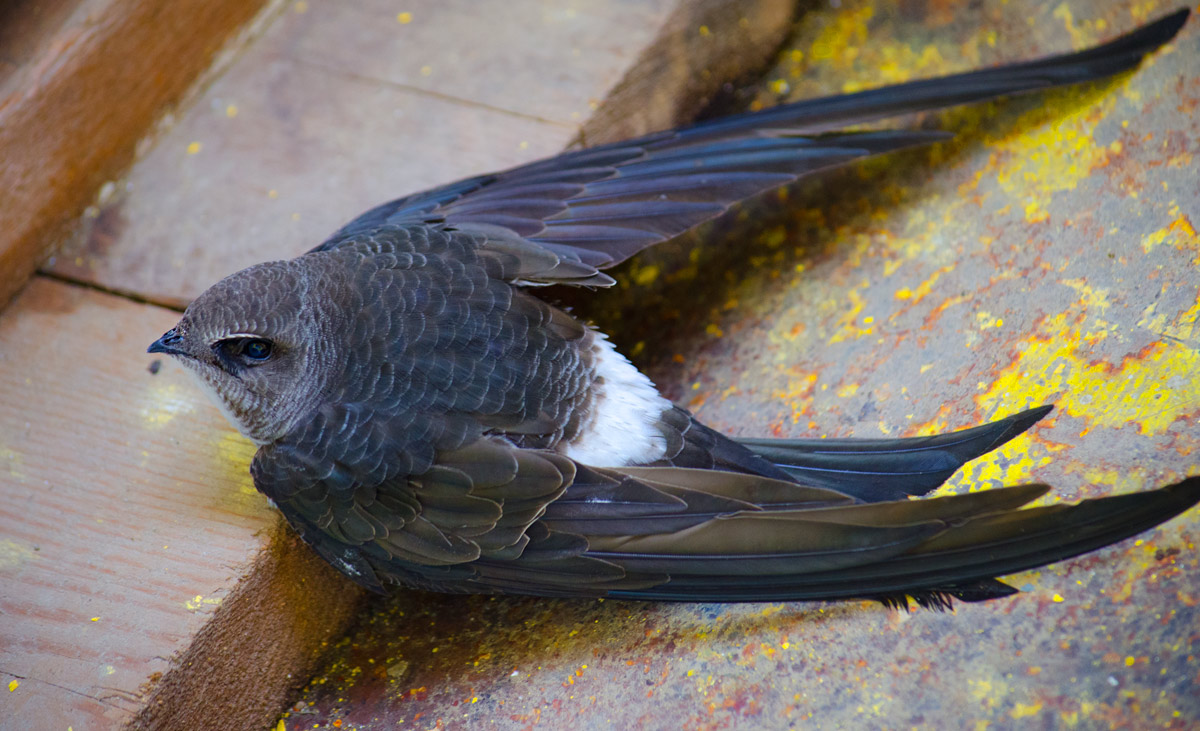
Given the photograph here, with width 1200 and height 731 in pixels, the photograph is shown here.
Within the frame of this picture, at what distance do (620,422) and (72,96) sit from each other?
184 cm

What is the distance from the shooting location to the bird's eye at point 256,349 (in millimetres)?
1829

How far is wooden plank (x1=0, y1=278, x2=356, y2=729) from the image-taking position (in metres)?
1.75

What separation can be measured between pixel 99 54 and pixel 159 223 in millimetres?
498

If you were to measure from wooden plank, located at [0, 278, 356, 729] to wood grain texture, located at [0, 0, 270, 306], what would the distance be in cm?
33

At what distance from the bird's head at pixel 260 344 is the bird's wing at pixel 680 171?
0.30 meters

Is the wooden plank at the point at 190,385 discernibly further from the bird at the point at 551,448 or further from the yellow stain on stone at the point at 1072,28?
the yellow stain on stone at the point at 1072,28

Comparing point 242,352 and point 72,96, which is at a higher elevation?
point 72,96

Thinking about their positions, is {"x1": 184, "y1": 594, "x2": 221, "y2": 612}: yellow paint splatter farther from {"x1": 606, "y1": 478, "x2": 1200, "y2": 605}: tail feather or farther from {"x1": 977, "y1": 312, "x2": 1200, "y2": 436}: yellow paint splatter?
{"x1": 977, "y1": 312, "x2": 1200, "y2": 436}: yellow paint splatter

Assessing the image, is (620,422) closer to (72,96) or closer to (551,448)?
(551,448)

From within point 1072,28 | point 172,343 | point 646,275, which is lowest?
point 646,275

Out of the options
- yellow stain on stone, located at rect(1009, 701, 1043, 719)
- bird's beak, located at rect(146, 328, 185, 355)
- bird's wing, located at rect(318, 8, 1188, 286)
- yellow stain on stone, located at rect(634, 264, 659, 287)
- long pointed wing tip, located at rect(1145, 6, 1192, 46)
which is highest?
long pointed wing tip, located at rect(1145, 6, 1192, 46)

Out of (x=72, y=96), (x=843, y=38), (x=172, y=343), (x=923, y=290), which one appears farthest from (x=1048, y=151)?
(x=72, y=96)

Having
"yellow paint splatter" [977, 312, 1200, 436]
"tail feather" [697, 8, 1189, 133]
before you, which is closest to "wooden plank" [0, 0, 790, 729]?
"tail feather" [697, 8, 1189, 133]

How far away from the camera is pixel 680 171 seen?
2.18 m
